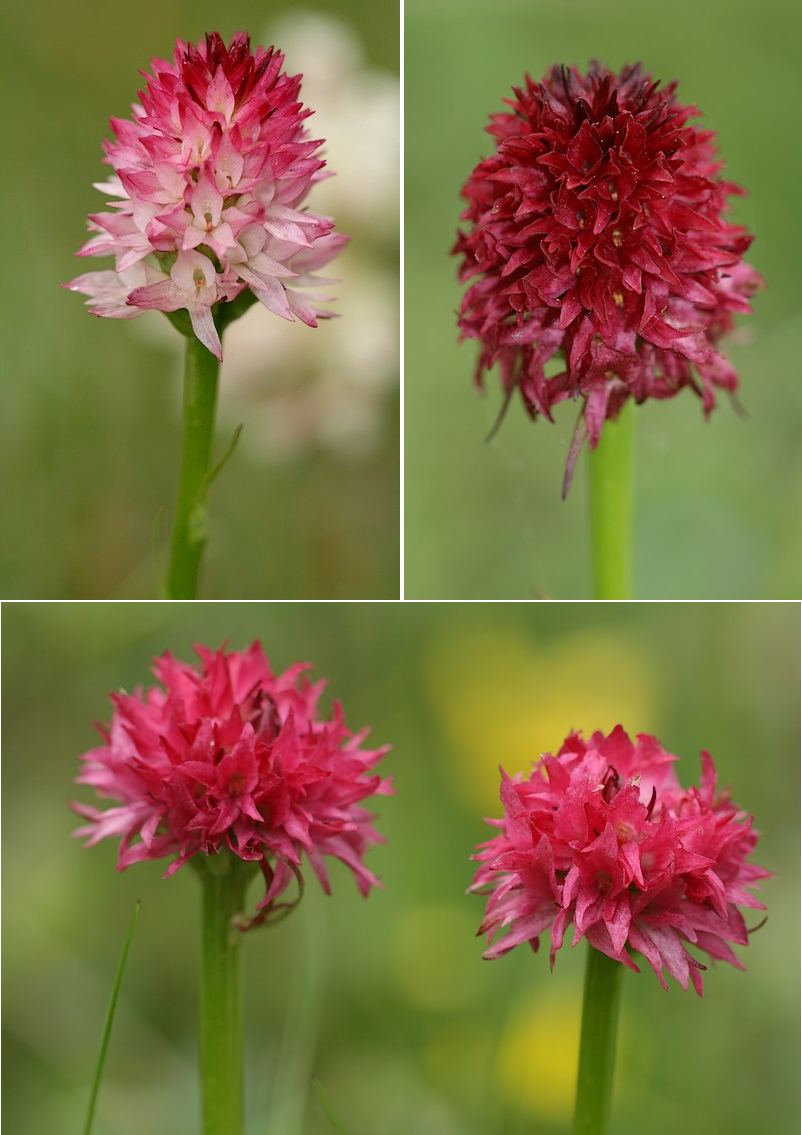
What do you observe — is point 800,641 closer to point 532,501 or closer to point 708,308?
point 532,501

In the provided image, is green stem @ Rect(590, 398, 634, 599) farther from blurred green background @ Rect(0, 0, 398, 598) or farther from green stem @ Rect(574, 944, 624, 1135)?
green stem @ Rect(574, 944, 624, 1135)

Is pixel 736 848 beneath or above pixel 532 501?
beneath

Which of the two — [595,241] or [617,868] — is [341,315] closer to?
[595,241]

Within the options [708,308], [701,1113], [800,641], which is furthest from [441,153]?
[701,1113]

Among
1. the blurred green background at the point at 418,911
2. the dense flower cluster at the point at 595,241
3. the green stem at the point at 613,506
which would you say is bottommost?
the blurred green background at the point at 418,911

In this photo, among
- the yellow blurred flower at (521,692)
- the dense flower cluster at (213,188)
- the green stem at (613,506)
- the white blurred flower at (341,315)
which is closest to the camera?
the dense flower cluster at (213,188)

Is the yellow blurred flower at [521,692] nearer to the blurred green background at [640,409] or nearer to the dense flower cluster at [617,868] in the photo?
the blurred green background at [640,409]

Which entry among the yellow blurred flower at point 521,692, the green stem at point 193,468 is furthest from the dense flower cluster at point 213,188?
the yellow blurred flower at point 521,692
